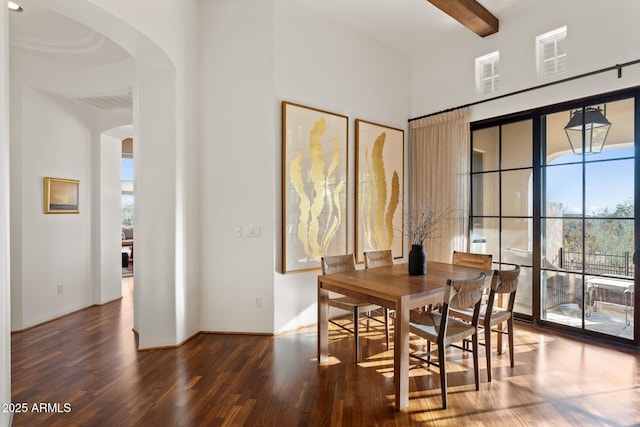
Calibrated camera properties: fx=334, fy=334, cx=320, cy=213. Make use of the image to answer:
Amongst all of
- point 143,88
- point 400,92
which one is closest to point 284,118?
point 143,88

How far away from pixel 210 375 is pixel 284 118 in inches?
99.9

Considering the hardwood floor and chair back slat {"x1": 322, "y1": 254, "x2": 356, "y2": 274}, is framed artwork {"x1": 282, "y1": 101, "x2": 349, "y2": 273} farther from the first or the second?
the hardwood floor

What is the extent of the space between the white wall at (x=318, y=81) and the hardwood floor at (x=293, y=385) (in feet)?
1.73

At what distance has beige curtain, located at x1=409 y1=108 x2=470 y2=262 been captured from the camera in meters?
4.34

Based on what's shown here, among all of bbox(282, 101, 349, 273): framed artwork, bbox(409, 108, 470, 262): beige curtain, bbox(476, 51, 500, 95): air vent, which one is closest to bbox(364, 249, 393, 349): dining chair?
bbox(282, 101, 349, 273): framed artwork

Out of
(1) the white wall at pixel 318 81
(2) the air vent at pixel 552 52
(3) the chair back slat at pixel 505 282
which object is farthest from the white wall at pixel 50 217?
(2) the air vent at pixel 552 52

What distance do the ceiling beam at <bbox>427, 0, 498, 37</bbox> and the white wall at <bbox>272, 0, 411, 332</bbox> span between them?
1.14m

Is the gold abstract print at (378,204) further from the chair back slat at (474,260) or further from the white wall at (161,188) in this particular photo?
the white wall at (161,188)

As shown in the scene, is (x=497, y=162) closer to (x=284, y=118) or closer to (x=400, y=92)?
(x=400, y=92)

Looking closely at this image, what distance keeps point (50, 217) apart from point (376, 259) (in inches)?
158

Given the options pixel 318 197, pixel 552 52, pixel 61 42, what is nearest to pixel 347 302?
pixel 318 197

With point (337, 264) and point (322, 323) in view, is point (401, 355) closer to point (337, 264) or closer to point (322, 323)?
point (322, 323)

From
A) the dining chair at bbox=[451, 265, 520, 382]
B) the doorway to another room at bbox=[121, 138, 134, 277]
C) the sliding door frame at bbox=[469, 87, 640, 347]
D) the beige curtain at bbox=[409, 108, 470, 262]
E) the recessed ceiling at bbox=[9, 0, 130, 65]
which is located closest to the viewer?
the dining chair at bbox=[451, 265, 520, 382]

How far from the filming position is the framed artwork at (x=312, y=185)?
12.0 ft
